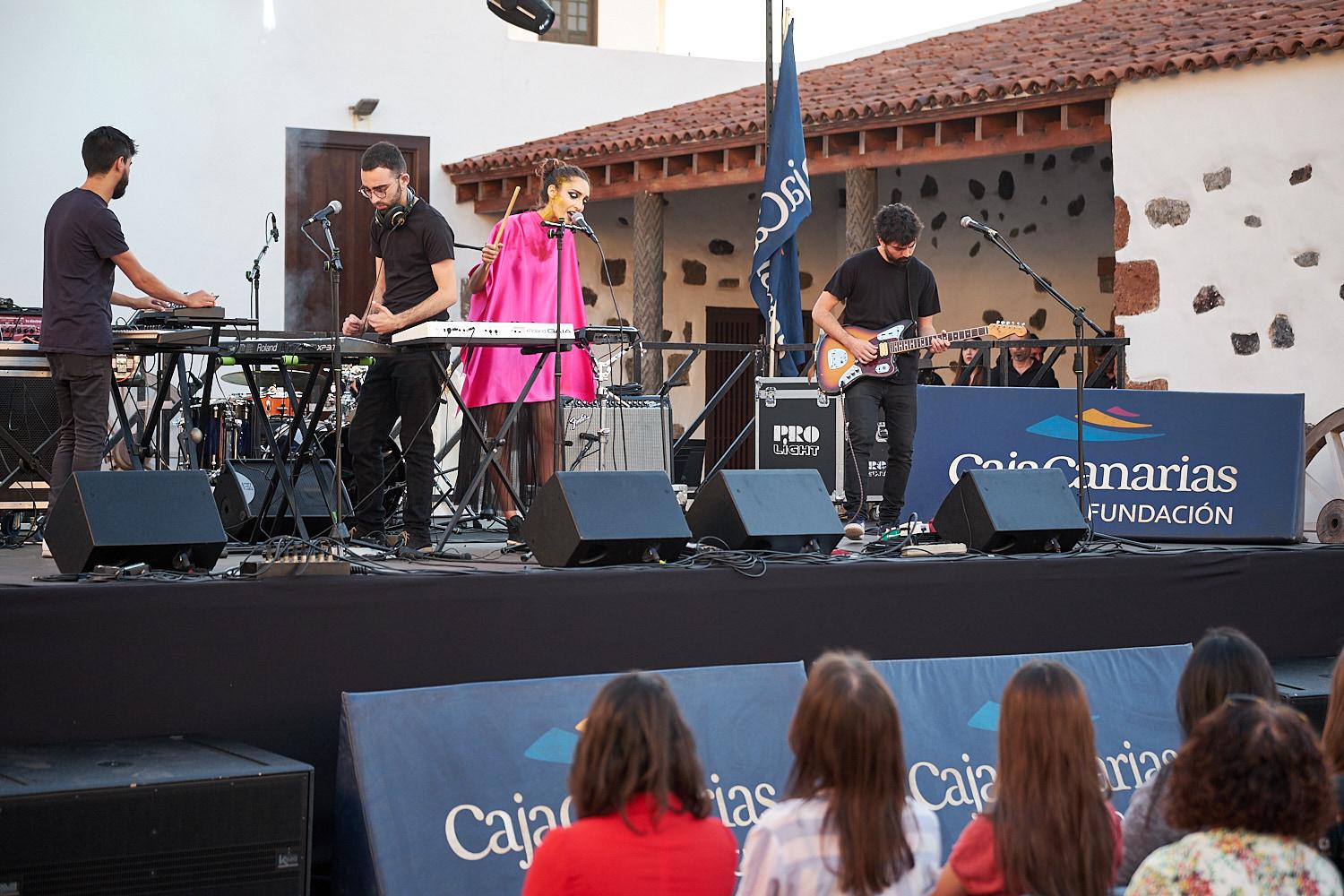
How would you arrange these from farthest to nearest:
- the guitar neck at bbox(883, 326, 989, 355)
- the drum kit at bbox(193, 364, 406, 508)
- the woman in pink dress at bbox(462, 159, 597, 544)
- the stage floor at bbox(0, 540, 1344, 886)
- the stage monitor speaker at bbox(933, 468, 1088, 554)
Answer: the drum kit at bbox(193, 364, 406, 508) → the guitar neck at bbox(883, 326, 989, 355) → the woman in pink dress at bbox(462, 159, 597, 544) → the stage monitor speaker at bbox(933, 468, 1088, 554) → the stage floor at bbox(0, 540, 1344, 886)

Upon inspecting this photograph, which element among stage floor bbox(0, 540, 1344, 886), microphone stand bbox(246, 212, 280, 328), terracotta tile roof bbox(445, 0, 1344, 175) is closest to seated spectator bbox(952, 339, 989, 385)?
terracotta tile roof bbox(445, 0, 1344, 175)

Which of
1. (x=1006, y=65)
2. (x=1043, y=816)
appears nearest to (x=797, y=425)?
(x=1006, y=65)

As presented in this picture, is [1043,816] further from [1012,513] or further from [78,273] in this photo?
[78,273]

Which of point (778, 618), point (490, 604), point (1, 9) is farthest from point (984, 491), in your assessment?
point (1, 9)

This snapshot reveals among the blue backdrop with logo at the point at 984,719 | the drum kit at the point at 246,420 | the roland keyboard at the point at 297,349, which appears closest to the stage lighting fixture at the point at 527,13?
the drum kit at the point at 246,420

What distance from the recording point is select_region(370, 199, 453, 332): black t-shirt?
5484 mm

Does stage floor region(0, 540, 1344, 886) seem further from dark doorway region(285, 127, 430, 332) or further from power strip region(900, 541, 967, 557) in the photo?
dark doorway region(285, 127, 430, 332)

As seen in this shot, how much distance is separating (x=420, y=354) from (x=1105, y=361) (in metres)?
4.57

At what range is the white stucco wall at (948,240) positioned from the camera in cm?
1235

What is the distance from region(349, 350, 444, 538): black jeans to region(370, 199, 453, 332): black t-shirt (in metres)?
0.31

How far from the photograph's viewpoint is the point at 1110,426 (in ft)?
20.0

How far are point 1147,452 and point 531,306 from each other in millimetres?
2614

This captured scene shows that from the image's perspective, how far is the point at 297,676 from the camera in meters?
4.05

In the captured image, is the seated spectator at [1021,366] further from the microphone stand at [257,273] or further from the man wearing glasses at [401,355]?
the man wearing glasses at [401,355]
